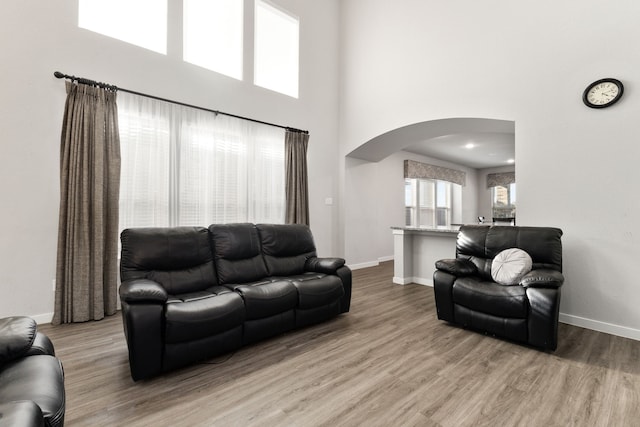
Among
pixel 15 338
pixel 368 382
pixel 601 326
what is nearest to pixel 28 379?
pixel 15 338

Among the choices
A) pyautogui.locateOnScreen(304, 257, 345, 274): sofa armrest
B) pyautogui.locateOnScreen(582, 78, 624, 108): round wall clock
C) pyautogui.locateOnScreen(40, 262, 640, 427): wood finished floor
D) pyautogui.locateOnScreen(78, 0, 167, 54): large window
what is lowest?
pyautogui.locateOnScreen(40, 262, 640, 427): wood finished floor

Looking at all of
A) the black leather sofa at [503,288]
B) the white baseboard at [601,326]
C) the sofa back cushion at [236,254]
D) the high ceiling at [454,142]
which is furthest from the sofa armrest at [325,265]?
the high ceiling at [454,142]

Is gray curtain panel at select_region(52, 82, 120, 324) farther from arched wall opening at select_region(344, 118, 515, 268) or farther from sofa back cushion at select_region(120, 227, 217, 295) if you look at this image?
arched wall opening at select_region(344, 118, 515, 268)

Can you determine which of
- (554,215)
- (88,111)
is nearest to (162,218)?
(88,111)

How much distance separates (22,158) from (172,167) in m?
1.35

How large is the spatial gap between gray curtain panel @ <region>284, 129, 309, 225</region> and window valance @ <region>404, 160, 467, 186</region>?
3.60m

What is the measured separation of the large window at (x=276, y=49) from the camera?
15.3ft

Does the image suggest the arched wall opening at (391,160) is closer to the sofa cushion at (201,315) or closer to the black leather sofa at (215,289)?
the black leather sofa at (215,289)

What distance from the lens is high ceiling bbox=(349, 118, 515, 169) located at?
419cm

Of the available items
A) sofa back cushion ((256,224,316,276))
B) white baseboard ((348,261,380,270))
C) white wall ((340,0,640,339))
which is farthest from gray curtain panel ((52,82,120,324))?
white wall ((340,0,640,339))

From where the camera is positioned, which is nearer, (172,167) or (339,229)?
(172,167)

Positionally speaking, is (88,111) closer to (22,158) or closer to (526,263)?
(22,158)

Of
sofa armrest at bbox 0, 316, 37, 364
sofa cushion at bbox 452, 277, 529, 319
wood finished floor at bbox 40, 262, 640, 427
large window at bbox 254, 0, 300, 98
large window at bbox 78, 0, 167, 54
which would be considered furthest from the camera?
large window at bbox 254, 0, 300, 98

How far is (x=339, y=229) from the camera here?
5.69 m
